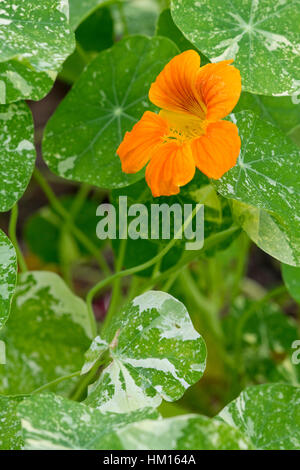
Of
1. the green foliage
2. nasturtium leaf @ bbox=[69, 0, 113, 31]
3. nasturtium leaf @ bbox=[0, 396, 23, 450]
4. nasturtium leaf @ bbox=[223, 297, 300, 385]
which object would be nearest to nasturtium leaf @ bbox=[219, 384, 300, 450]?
the green foliage

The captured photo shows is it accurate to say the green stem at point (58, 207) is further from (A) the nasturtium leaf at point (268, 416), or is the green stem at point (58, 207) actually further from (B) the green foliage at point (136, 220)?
(A) the nasturtium leaf at point (268, 416)

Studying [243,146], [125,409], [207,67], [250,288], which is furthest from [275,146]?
[250,288]

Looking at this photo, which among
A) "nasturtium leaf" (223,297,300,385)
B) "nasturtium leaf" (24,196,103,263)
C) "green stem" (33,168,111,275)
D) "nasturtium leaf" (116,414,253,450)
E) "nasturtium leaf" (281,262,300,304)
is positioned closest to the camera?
"nasturtium leaf" (116,414,253,450)

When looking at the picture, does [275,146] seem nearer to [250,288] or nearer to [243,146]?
[243,146]

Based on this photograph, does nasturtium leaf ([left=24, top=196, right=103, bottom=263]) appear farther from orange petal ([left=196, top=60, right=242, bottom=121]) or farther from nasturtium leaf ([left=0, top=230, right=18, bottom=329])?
orange petal ([left=196, top=60, right=242, bottom=121])

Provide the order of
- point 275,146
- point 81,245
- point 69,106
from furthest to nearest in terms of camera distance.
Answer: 1. point 81,245
2. point 69,106
3. point 275,146

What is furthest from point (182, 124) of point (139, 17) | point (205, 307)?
point (139, 17)

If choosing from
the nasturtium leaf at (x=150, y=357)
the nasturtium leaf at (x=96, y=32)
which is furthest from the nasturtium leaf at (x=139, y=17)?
the nasturtium leaf at (x=150, y=357)
